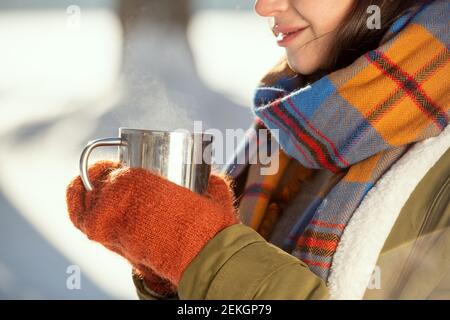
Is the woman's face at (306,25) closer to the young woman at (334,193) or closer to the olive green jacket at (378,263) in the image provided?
the young woman at (334,193)

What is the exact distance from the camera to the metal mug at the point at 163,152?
771 mm

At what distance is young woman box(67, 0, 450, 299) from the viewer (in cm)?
74

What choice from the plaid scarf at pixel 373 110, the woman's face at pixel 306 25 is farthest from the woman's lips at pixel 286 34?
the plaid scarf at pixel 373 110

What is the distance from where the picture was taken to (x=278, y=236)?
1.07 meters

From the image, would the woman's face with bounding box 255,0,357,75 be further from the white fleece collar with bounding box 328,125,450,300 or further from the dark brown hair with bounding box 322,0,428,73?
the white fleece collar with bounding box 328,125,450,300

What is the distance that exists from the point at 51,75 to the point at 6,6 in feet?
0.82

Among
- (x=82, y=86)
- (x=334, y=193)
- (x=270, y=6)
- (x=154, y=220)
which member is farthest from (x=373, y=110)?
(x=82, y=86)

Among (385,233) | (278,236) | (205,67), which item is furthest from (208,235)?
(205,67)

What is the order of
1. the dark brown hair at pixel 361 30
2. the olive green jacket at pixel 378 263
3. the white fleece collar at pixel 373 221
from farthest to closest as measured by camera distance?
the dark brown hair at pixel 361 30 < the white fleece collar at pixel 373 221 < the olive green jacket at pixel 378 263

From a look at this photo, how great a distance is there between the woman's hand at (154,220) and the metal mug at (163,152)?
0.02 meters

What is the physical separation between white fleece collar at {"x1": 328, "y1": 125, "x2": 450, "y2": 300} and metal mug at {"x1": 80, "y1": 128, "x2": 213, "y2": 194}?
22cm

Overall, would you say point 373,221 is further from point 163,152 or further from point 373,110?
point 163,152

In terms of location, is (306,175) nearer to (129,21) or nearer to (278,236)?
(278,236)
